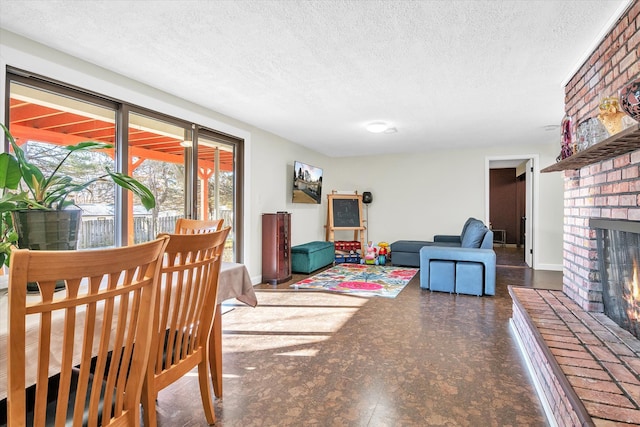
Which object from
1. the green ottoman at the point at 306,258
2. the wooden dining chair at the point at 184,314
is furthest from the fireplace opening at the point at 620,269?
the green ottoman at the point at 306,258

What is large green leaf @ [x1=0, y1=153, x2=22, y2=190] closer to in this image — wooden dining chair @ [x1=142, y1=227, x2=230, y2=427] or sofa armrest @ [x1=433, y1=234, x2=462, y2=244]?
wooden dining chair @ [x1=142, y1=227, x2=230, y2=427]

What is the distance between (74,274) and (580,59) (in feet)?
11.1

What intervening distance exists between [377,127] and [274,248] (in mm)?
2202

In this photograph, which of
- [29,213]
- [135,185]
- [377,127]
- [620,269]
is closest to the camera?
[29,213]

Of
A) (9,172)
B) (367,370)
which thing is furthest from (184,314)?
(367,370)

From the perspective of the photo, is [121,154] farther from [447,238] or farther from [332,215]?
[447,238]

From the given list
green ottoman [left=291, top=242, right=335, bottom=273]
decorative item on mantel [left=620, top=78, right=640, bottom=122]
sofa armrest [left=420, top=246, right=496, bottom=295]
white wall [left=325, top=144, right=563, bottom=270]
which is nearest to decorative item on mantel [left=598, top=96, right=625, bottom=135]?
decorative item on mantel [left=620, top=78, right=640, bottom=122]

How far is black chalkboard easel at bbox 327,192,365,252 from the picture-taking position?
7.11 metres

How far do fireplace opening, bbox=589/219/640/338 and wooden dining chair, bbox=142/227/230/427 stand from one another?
6.82 ft

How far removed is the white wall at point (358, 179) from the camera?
2.91 m

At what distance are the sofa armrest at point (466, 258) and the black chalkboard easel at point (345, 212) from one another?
268cm

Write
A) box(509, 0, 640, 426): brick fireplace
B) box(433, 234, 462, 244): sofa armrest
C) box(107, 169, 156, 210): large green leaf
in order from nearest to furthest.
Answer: box(509, 0, 640, 426): brick fireplace
box(107, 169, 156, 210): large green leaf
box(433, 234, 462, 244): sofa armrest

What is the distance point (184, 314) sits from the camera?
1.48 m

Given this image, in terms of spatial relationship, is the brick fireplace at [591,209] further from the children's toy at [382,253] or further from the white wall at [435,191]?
the children's toy at [382,253]
